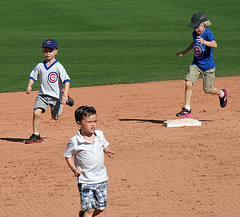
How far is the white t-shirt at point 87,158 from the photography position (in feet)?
19.4

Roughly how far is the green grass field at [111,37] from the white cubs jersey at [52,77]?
20.2ft

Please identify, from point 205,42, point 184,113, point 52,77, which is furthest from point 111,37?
point 52,77

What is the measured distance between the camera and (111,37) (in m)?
27.3

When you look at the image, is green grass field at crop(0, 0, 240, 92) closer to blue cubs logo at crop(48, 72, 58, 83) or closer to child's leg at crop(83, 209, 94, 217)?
blue cubs logo at crop(48, 72, 58, 83)

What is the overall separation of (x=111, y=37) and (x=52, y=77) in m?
17.5

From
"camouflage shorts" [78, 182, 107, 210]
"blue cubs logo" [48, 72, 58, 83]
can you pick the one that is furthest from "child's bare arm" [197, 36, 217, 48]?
"camouflage shorts" [78, 182, 107, 210]

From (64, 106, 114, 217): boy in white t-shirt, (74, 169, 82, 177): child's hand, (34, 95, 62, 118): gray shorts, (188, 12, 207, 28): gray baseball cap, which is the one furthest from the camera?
(188, 12, 207, 28): gray baseball cap

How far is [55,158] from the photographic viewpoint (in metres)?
9.31

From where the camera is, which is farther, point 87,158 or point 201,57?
point 201,57

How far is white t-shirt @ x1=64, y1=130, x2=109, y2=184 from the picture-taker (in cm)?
592

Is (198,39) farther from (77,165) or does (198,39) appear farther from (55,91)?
(77,165)

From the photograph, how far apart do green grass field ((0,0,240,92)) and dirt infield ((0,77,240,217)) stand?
3.76 m

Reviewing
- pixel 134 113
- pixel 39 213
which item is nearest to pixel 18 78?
pixel 134 113

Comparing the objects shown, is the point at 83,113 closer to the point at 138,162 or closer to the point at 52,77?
the point at 138,162
